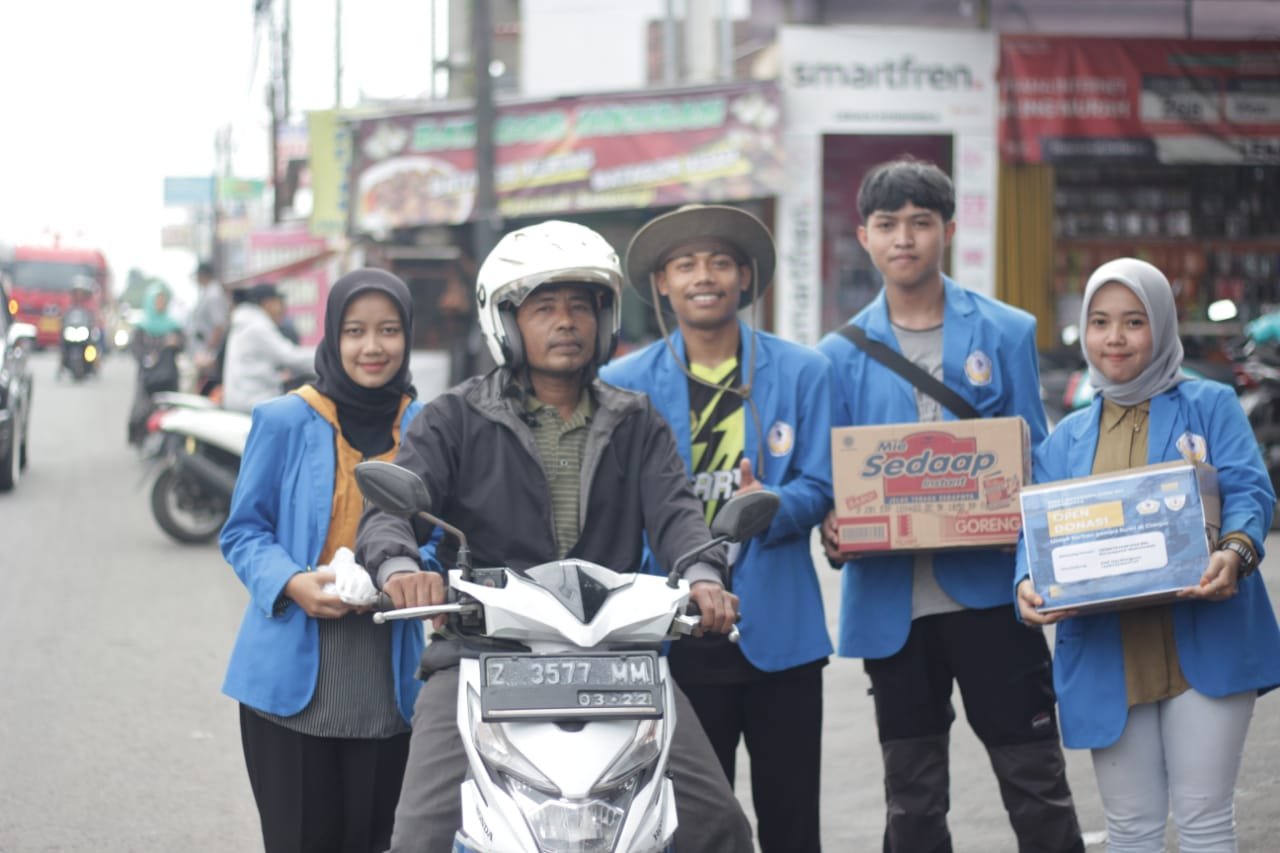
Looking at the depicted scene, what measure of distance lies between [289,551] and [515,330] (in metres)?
0.89

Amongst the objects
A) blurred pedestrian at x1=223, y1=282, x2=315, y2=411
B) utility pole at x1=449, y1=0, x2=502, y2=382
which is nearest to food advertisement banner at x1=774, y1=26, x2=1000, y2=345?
utility pole at x1=449, y1=0, x2=502, y2=382

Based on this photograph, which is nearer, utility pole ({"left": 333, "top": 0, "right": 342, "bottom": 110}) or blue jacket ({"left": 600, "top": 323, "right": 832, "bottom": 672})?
blue jacket ({"left": 600, "top": 323, "right": 832, "bottom": 672})

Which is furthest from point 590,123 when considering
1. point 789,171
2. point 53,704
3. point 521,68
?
point 53,704

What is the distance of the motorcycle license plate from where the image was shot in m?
2.86

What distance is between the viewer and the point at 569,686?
114 inches

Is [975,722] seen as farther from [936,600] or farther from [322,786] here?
[322,786]

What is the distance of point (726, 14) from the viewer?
20.8m

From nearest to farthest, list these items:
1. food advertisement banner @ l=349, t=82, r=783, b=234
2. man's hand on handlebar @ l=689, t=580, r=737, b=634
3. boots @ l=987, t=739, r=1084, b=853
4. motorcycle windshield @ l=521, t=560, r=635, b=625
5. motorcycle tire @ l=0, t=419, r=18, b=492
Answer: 1. motorcycle windshield @ l=521, t=560, r=635, b=625
2. man's hand on handlebar @ l=689, t=580, r=737, b=634
3. boots @ l=987, t=739, r=1084, b=853
4. motorcycle tire @ l=0, t=419, r=18, b=492
5. food advertisement banner @ l=349, t=82, r=783, b=234

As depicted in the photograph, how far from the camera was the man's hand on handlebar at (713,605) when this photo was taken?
325cm

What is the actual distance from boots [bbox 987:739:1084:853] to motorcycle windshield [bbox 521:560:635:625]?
1.74 meters

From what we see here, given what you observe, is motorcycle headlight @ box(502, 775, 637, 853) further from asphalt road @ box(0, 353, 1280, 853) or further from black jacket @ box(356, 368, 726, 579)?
asphalt road @ box(0, 353, 1280, 853)

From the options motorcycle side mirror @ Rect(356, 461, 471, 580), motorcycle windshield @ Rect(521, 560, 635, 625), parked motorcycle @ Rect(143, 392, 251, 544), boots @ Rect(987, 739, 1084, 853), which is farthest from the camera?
parked motorcycle @ Rect(143, 392, 251, 544)

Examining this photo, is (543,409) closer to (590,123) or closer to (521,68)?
(590,123)

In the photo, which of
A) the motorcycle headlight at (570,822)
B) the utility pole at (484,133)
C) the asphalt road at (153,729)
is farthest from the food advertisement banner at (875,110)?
the motorcycle headlight at (570,822)
